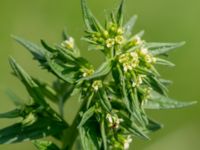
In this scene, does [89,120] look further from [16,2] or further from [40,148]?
[16,2]

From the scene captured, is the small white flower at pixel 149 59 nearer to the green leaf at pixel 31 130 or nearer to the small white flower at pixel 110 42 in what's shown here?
the small white flower at pixel 110 42

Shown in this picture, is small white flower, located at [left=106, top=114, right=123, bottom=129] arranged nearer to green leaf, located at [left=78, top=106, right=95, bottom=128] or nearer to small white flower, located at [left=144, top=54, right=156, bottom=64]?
green leaf, located at [left=78, top=106, right=95, bottom=128]

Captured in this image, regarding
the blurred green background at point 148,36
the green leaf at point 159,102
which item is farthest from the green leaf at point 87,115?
the blurred green background at point 148,36

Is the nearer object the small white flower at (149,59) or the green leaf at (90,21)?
the small white flower at (149,59)

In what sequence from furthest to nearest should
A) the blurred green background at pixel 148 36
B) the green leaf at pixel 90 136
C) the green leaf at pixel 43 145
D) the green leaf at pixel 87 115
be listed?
the blurred green background at pixel 148 36 < the green leaf at pixel 43 145 < the green leaf at pixel 90 136 < the green leaf at pixel 87 115

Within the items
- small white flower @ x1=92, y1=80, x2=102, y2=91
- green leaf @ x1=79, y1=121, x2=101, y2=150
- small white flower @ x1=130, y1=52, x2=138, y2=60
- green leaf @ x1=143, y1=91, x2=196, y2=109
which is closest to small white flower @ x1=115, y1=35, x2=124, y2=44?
small white flower @ x1=130, y1=52, x2=138, y2=60

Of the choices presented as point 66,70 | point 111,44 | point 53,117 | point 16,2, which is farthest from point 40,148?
point 16,2

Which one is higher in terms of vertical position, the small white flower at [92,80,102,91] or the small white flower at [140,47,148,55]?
the small white flower at [92,80,102,91]
